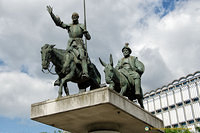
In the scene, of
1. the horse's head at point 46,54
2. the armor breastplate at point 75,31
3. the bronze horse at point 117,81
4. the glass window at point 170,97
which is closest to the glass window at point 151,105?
the glass window at point 170,97

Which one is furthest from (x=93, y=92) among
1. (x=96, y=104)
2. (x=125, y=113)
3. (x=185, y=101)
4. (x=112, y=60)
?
(x=185, y=101)

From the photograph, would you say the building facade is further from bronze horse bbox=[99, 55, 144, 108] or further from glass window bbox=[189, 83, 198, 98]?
bronze horse bbox=[99, 55, 144, 108]

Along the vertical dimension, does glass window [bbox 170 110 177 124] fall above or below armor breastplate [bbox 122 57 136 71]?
above

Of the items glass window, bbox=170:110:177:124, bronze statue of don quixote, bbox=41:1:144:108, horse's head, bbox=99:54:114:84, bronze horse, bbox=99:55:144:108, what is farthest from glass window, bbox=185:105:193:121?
horse's head, bbox=99:54:114:84

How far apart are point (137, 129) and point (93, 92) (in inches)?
139

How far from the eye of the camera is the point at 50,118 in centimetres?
1170

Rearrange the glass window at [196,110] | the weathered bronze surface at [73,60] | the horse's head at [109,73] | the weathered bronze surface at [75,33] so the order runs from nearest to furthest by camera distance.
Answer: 1. the horse's head at [109,73]
2. the weathered bronze surface at [73,60]
3. the weathered bronze surface at [75,33]
4. the glass window at [196,110]

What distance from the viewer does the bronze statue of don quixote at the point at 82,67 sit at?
1259 cm

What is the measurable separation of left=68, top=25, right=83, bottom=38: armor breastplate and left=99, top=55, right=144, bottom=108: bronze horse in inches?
76.3

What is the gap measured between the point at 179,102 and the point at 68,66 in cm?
5716

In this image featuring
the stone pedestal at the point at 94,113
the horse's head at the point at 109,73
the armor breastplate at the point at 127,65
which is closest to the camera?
the stone pedestal at the point at 94,113

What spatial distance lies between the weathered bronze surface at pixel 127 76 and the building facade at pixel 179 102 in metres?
50.1

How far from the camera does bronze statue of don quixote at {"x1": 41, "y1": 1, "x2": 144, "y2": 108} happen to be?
41.3 feet

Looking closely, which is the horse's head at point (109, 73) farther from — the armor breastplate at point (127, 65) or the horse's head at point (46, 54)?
the horse's head at point (46, 54)
